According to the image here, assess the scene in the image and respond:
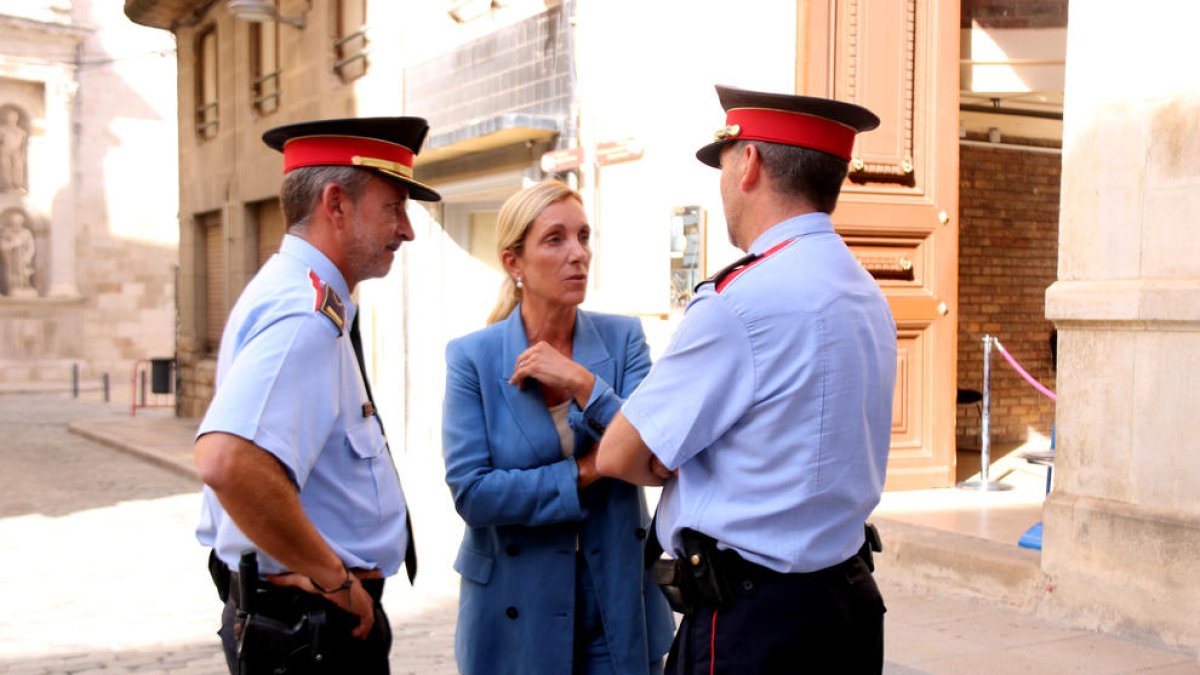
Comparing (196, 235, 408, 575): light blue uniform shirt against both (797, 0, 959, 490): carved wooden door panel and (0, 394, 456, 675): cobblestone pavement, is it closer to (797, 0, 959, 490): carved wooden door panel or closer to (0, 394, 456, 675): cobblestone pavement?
(0, 394, 456, 675): cobblestone pavement

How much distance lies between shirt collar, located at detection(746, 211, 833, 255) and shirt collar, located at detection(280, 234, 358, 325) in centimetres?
88

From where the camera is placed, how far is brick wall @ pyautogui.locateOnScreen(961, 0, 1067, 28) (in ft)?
32.0

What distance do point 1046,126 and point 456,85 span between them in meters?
5.97

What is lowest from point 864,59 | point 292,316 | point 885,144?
point 292,316

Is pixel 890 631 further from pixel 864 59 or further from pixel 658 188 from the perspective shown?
pixel 658 188

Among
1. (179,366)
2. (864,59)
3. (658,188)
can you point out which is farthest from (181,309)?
(864,59)

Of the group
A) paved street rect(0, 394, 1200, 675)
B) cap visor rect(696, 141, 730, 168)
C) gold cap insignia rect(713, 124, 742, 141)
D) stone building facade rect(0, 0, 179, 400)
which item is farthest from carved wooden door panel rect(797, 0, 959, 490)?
stone building facade rect(0, 0, 179, 400)

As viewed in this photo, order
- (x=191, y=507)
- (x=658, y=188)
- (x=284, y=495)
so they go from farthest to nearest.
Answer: (x=191, y=507)
(x=658, y=188)
(x=284, y=495)

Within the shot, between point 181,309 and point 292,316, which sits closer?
point 292,316

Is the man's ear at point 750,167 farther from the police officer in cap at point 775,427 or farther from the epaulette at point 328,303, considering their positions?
the epaulette at point 328,303

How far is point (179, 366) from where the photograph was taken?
20.8 m

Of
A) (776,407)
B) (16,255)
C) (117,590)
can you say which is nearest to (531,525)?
(776,407)

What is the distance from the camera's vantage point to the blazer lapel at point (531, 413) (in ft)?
9.93

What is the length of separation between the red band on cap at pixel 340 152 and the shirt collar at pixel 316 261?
0.56ft
